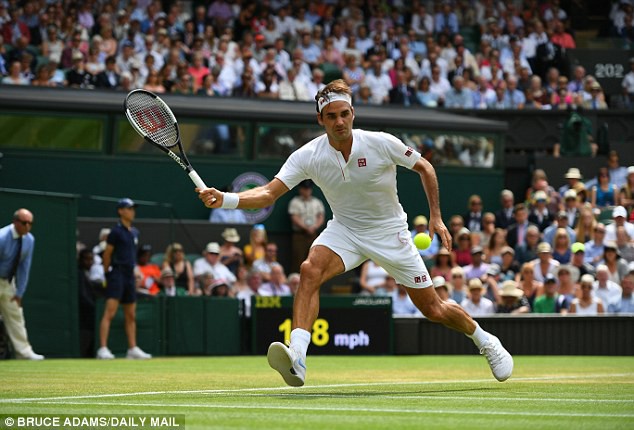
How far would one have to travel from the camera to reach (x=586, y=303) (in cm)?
1738

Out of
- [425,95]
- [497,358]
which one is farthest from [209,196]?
[425,95]

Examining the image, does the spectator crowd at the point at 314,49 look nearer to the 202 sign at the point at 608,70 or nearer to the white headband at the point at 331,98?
the 202 sign at the point at 608,70

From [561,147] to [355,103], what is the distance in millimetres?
4088

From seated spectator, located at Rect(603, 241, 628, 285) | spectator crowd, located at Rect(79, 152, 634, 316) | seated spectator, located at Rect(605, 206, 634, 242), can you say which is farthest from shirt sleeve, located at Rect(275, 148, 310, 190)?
seated spectator, located at Rect(605, 206, 634, 242)

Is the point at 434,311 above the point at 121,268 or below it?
below

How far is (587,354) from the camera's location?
17156 mm

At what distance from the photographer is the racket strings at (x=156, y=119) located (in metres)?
9.26

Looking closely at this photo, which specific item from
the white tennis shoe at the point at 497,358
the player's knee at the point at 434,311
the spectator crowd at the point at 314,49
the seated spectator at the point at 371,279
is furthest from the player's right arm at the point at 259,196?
the spectator crowd at the point at 314,49

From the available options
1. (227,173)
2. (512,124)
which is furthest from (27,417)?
(512,124)

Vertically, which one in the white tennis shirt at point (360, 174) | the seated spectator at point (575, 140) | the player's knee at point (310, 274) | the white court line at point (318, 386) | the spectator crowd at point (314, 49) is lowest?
the white court line at point (318, 386)

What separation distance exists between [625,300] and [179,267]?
6612 millimetres

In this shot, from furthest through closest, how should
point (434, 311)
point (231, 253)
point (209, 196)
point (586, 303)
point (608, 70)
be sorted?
1. point (608, 70)
2. point (231, 253)
3. point (586, 303)
4. point (434, 311)
5. point (209, 196)

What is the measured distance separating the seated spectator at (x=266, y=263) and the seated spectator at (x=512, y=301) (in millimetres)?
3678

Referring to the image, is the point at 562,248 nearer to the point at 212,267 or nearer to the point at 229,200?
the point at 212,267
